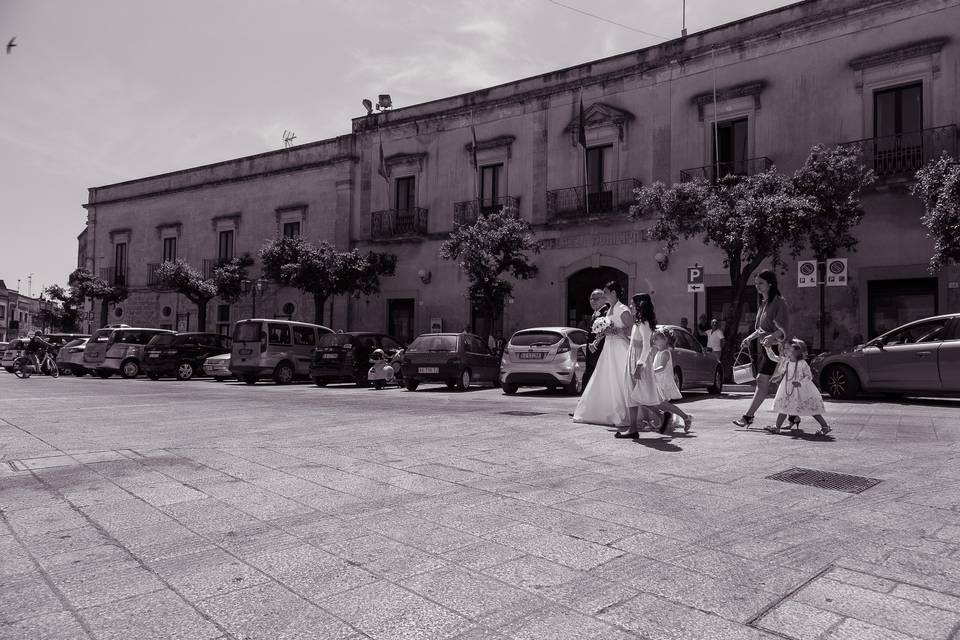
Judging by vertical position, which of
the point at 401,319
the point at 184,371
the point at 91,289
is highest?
the point at 91,289

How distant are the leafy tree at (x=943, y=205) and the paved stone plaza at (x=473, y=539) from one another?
8.45 meters

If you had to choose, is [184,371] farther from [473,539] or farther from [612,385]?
[473,539]

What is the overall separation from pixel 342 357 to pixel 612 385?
11.4 meters

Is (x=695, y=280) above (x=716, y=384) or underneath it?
above

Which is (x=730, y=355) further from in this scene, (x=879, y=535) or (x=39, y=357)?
(x=39, y=357)

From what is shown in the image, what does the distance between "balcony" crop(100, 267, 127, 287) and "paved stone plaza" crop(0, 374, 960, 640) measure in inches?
1317

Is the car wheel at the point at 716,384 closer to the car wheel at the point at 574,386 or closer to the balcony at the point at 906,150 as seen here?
the car wheel at the point at 574,386

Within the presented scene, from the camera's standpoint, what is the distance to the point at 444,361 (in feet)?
53.2

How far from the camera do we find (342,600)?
2.72 m

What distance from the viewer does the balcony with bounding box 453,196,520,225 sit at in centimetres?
2441

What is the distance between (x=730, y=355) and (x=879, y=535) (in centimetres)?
1410

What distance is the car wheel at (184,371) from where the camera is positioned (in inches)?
893

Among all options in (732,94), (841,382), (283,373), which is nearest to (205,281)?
(283,373)

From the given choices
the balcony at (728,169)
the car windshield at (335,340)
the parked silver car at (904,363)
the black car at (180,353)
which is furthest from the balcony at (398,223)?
the parked silver car at (904,363)
